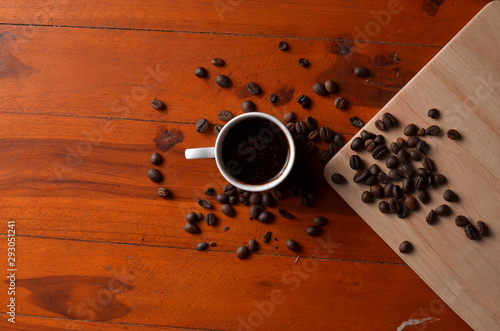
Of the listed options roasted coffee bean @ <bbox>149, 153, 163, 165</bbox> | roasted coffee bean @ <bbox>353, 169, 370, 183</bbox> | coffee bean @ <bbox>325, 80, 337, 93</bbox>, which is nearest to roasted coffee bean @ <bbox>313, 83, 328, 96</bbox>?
coffee bean @ <bbox>325, 80, 337, 93</bbox>

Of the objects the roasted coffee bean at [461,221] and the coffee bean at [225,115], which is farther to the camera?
the coffee bean at [225,115]

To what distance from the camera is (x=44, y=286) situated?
1166 mm

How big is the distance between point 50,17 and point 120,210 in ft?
1.90

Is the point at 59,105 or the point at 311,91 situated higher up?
the point at 311,91

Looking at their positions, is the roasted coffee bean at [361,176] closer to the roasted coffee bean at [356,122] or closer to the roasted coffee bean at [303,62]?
the roasted coffee bean at [356,122]

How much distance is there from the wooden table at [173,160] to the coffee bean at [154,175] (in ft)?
0.07

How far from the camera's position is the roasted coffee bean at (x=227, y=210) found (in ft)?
3.67

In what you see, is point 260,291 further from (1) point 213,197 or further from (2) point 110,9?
(2) point 110,9

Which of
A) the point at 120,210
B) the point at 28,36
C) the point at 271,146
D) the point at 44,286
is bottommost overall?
the point at 44,286

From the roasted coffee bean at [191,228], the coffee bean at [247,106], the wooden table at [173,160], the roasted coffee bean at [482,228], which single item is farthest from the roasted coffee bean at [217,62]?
the roasted coffee bean at [482,228]

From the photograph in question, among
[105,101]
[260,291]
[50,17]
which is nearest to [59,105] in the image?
[105,101]

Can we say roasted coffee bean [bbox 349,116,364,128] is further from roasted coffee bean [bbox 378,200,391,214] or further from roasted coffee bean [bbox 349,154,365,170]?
roasted coffee bean [bbox 378,200,391,214]

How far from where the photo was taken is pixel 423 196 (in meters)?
1.03

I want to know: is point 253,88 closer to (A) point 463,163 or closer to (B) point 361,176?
(B) point 361,176
